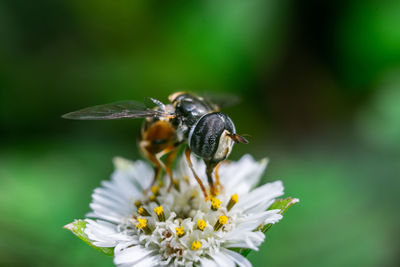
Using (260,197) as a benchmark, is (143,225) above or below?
below

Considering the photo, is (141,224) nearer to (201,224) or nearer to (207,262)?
(201,224)

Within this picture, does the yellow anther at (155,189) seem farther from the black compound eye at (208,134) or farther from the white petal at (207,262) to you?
the white petal at (207,262)

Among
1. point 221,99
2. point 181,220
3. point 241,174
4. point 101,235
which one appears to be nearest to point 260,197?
point 241,174

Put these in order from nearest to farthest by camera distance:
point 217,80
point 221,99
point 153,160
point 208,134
Result: point 208,134, point 153,160, point 221,99, point 217,80

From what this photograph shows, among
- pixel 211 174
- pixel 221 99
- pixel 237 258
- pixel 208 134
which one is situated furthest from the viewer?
pixel 221 99

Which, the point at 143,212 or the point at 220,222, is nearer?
the point at 220,222

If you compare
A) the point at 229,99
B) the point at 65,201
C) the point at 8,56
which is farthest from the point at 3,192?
the point at 229,99

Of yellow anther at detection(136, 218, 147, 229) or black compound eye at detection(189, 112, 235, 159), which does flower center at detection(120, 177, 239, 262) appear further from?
black compound eye at detection(189, 112, 235, 159)
